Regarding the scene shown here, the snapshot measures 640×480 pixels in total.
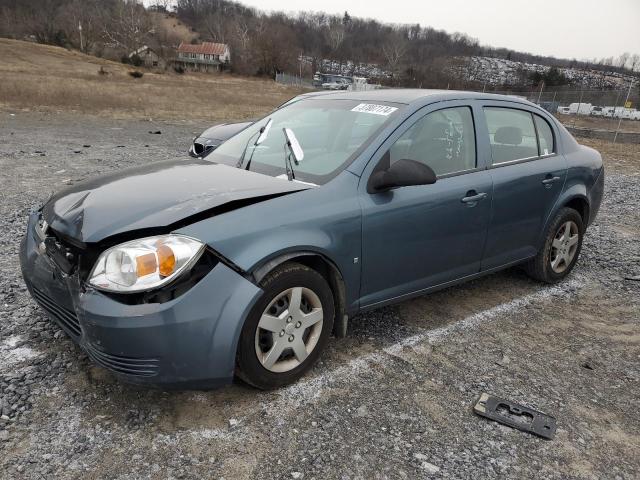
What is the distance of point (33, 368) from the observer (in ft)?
9.38

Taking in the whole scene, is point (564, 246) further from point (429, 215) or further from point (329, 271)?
point (329, 271)

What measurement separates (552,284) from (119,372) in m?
3.86

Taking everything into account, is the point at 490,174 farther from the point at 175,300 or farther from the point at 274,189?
the point at 175,300

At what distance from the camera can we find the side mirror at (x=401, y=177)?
2.93m

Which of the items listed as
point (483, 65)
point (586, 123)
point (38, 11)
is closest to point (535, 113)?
point (586, 123)

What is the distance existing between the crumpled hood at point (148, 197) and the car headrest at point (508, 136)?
1786mm

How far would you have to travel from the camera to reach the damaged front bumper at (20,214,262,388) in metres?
2.29

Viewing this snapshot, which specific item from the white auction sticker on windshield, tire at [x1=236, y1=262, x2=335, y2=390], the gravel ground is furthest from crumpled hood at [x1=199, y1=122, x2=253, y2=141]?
tire at [x1=236, y1=262, x2=335, y2=390]

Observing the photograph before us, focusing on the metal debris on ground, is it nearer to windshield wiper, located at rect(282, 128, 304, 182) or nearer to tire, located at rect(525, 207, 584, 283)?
windshield wiper, located at rect(282, 128, 304, 182)

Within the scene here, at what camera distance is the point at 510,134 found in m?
3.98

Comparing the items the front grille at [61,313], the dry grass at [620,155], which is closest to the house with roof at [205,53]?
the dry grass at [620,155]

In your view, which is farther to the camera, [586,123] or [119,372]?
[586,123]

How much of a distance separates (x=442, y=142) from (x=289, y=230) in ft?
4.87

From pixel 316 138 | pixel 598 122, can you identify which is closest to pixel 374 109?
pixel 316 138
